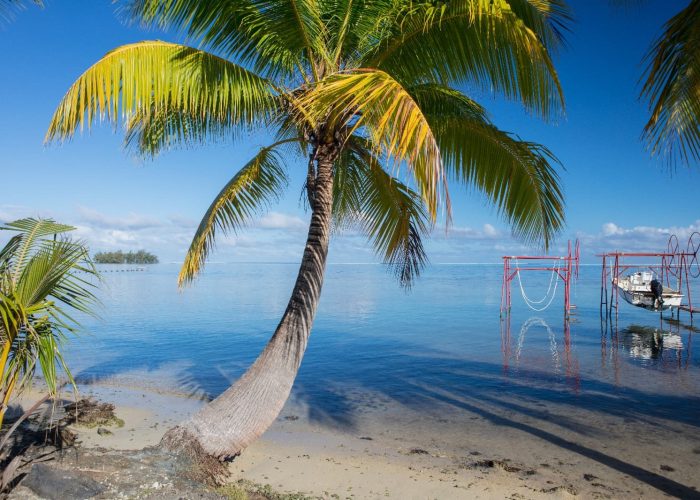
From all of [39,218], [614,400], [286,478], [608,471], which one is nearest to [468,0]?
[39,218]

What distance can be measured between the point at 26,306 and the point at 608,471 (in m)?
8.39

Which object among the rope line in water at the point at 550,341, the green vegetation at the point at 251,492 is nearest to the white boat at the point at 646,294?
the rope line in water at the point at 550,341

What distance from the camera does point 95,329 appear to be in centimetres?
2708

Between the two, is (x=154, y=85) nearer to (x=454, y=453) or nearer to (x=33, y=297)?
(x=33, y=297)

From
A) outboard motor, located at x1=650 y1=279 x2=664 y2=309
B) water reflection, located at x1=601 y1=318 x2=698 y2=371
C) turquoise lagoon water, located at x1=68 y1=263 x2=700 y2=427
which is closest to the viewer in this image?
turquoise lagoon water, located at x1=68 y1=263 x2=700 y2=427

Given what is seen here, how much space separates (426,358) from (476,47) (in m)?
14.7

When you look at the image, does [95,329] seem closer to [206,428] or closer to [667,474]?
[206,428]

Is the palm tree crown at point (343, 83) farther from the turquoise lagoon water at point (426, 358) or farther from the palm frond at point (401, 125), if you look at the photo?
the turquoise lagoon water at point (426, 358)

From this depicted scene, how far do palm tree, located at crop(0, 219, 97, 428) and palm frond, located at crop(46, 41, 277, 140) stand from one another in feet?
4.55

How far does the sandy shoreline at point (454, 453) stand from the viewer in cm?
705

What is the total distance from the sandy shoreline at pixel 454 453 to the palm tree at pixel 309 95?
1.77m

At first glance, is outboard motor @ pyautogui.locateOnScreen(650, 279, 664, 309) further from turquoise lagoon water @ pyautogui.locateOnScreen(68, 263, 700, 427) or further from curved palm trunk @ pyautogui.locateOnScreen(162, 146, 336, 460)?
curved palm trunk @ pyautogui.locateOnScreen(162, 146, 336, 460)

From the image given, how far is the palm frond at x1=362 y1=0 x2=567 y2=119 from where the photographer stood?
5.45 m

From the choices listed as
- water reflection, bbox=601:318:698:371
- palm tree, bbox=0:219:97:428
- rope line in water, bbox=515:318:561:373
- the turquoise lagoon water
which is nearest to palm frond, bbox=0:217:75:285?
palm tree, bbox=0:219:97:428
